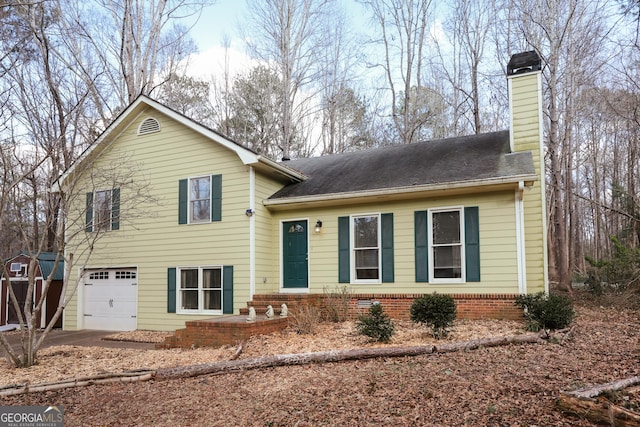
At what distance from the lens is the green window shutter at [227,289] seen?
37.2 ft

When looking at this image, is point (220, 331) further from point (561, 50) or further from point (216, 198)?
point (561, 50)

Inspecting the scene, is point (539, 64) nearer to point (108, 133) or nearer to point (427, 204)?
point (427, 204)

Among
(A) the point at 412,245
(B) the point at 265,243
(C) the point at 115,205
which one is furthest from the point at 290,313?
(C) the point at 115,205

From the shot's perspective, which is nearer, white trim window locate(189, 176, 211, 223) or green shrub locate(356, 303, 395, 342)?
green shrub locate(356, 303, 395, 342)

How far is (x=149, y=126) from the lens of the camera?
12.9 metres

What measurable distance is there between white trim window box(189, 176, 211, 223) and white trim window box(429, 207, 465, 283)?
18.7 feet

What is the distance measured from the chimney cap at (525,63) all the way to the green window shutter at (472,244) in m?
3.68

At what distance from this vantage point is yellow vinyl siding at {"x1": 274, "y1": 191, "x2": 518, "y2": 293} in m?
9.53

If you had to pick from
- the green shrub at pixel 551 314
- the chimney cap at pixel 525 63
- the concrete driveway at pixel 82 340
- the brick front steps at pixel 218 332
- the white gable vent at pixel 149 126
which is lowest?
the concrete driveway at pixel 82 340

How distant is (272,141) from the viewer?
24500 mm

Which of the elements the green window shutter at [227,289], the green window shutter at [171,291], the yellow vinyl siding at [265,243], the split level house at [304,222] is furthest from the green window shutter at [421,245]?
the green window shutter at [171,291]

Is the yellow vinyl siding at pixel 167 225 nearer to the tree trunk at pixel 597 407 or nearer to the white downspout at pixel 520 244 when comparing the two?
the white downspout at pixel 520 244

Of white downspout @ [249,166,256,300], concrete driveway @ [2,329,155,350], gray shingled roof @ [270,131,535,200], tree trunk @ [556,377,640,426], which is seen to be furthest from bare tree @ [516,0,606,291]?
concrete driveway @ [2,329,155,350]

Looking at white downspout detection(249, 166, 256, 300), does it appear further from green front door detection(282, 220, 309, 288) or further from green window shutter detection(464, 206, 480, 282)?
green window shutter detection(464, 206, 480, 282)
